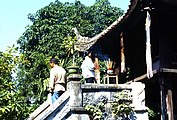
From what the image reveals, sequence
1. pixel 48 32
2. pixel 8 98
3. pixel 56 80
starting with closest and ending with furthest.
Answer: pixel 56 80 < pixel 8 98 < pixel 48 32

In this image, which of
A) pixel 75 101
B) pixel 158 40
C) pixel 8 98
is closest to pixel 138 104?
pixel 75 101

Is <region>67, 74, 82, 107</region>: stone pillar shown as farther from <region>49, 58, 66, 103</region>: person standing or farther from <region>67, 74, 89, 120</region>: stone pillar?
<region>49, 58, 66, 103</region>: person standing

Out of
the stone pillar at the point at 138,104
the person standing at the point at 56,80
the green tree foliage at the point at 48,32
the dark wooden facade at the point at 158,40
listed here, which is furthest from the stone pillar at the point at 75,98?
the green tree foliage at the point at 48,32

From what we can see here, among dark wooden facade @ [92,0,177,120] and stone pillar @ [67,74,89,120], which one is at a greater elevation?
dark wooden facade @ [92,0,177,120]

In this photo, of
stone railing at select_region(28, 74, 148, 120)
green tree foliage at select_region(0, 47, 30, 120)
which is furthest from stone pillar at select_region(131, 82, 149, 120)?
green tree foliage at select_region(0, 47, 30, 120)

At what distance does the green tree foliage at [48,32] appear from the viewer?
2541 centimetres

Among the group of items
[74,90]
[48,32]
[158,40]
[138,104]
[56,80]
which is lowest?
[138,104]

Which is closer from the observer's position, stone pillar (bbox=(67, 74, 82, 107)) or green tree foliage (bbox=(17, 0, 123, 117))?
stone pillar (bbox=(67, 74, 82, 107))

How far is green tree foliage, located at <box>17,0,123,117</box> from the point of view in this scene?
83.4 feet

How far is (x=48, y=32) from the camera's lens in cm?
2884

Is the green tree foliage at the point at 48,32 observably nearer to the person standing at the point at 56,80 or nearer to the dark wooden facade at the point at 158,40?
the dark wooden facade at the point at 158,40

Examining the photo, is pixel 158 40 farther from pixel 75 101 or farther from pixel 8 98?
pixel 8 98

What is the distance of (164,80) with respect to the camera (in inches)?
407

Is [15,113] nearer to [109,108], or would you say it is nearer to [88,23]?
[109,108]
